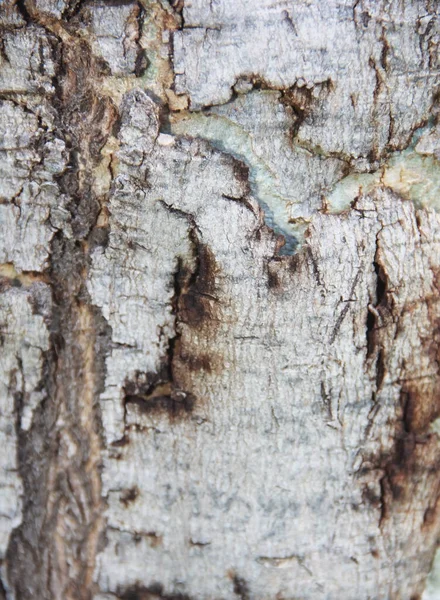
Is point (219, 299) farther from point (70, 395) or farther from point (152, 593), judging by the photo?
point (152, 593)

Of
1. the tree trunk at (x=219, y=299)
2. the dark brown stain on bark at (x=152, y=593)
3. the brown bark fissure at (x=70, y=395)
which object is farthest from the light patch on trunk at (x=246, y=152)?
the dark brown stain on bark at (x=152, y=593)

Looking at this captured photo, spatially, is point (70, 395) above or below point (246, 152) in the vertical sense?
below

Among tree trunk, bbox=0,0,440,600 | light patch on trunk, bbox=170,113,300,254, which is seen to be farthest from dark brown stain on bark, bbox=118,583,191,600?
light patch on trunk, bbox=170,113,300,254

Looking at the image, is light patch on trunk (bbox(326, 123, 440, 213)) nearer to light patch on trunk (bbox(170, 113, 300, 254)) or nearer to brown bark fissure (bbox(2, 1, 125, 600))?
light patch on trunk (bbox(170, 113, 300, 254))

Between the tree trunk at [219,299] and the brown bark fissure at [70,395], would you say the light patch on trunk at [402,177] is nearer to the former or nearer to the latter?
the tree trunk at [219,299]

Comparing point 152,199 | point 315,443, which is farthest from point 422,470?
point 152,199

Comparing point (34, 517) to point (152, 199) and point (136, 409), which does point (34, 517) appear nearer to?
point (136, 409)

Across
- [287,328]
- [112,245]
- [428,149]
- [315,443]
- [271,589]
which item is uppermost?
[428,149]

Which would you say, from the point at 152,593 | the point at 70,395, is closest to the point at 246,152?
the point at 70,395
